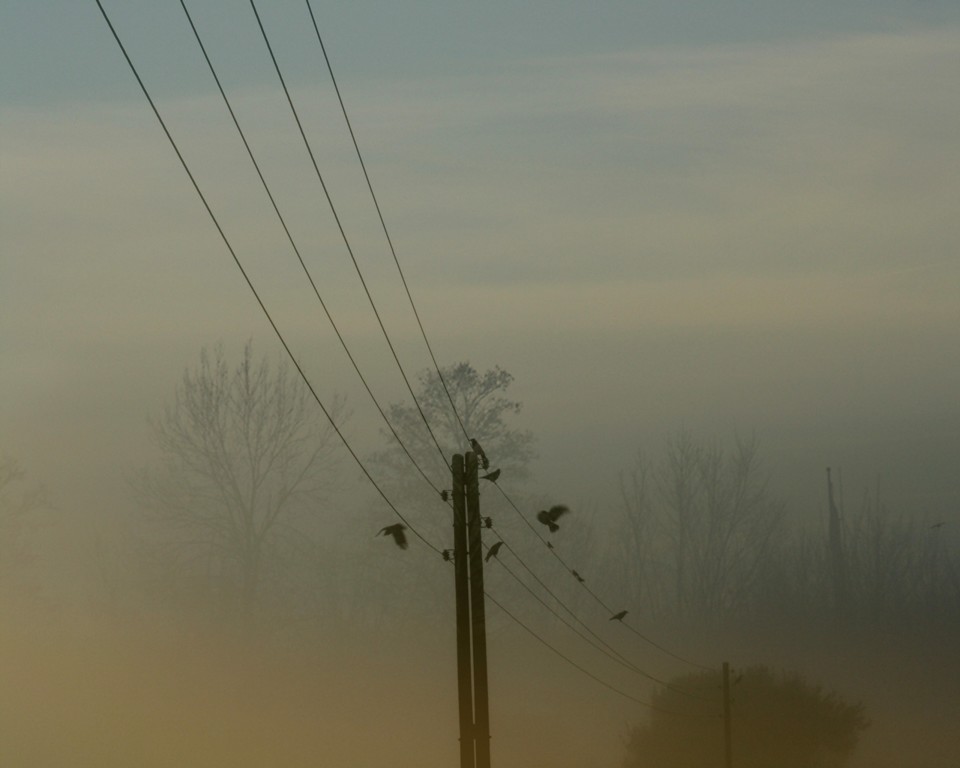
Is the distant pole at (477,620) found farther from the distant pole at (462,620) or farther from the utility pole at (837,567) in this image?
the utility pole at (837,567)

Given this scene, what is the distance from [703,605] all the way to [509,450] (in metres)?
17.0

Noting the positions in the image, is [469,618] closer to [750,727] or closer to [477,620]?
[477,620]

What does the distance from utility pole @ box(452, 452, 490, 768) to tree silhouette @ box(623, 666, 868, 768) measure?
86.2 feet

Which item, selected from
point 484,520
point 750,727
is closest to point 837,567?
point 750,727

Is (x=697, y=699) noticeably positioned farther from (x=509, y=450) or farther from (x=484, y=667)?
(x=484, y=667)

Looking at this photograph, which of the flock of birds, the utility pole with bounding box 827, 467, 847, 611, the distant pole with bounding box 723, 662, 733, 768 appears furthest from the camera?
the utility pole with bounding box 827, 467, 847, 611

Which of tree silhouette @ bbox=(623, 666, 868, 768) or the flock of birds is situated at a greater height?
the flock of birds

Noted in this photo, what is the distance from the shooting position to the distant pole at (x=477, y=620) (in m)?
18.0

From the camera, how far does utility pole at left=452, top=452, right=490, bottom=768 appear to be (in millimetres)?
17953

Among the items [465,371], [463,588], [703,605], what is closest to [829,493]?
[703,605]

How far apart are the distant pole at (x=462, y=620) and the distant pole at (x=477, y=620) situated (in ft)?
0.29

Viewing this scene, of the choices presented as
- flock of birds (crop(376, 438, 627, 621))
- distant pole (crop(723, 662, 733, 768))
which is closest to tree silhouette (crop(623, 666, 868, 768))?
distant pole (crop(723, 662, 733, 768))

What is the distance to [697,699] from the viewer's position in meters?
44.5

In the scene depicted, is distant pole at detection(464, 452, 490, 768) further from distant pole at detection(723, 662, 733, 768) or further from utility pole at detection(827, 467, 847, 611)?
utility pole at detection(827, 467, 847, 611)
